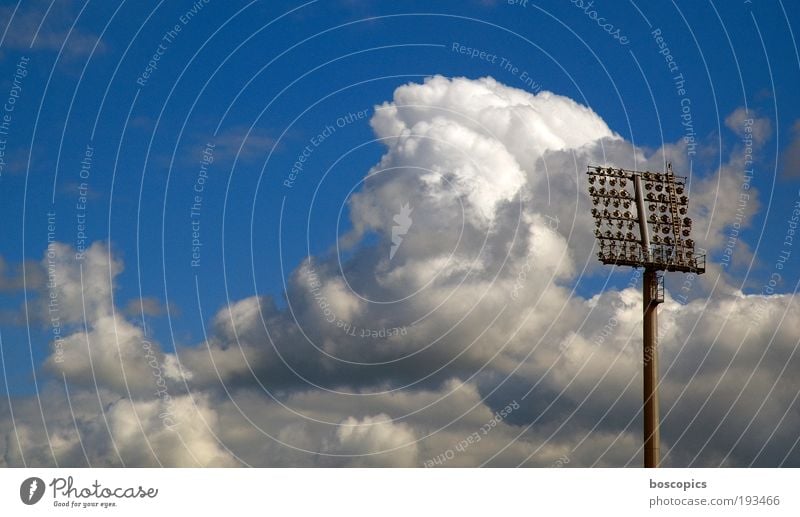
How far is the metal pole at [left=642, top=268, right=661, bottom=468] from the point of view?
6209cm

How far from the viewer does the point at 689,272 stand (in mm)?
66125

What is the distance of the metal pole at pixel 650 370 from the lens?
6209 cm

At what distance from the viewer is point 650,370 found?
64125mm
